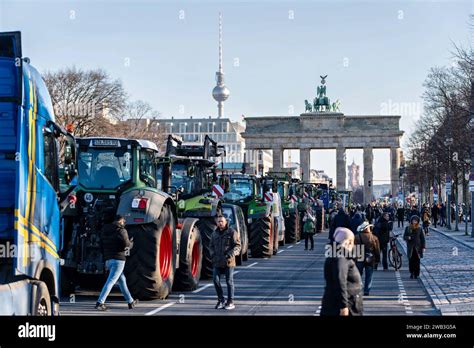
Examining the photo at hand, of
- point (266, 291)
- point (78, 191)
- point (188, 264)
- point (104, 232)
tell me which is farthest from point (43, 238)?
point (266, 291)

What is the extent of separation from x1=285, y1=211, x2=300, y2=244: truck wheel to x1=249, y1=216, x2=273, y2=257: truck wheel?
1233 centimetres

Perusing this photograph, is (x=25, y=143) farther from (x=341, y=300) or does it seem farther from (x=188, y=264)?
(x=188, y=264)

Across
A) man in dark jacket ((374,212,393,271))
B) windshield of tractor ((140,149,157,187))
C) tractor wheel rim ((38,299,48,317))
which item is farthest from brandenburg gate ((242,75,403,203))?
tractor wheel rim ((38,299,48,317))

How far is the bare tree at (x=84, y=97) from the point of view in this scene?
69.9 meters

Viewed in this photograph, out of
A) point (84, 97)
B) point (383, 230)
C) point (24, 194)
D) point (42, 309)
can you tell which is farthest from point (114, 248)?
point (84, 97)

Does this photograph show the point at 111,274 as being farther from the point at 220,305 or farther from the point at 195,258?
the point at 195,258

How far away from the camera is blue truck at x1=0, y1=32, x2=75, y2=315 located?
11.0 meters

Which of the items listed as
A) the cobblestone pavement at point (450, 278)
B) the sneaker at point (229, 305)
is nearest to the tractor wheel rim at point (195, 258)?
the sneaker at point (229, 305)

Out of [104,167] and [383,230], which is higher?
[104,167]

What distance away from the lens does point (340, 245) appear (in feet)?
35.2

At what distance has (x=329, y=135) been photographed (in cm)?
14450

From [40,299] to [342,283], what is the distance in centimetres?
348

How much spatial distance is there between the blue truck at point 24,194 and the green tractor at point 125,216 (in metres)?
5.32

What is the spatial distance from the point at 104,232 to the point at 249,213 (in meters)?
18.0
